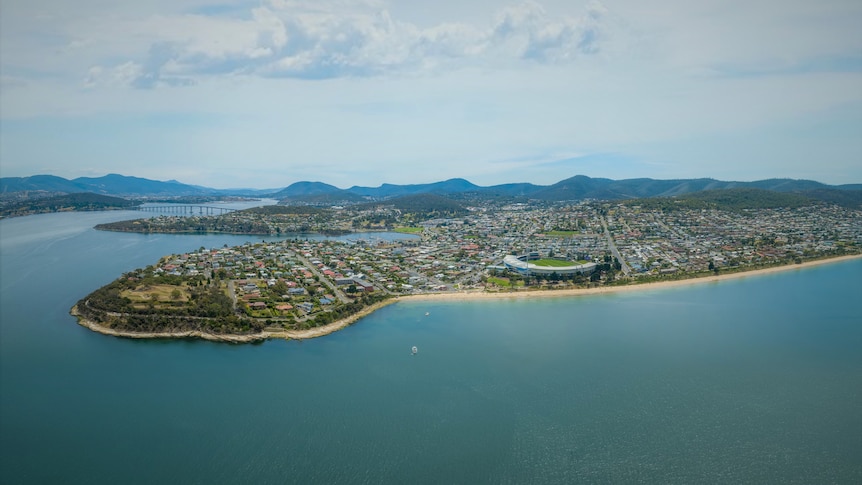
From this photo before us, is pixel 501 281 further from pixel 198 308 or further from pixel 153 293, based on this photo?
pixel 153 293

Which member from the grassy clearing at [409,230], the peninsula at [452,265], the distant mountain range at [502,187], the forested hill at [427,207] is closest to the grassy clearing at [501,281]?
the peninsula at [452,265]

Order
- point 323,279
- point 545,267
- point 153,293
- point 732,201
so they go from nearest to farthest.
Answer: point 153,293 < point 323,279 < point 545,267 < point 732,201

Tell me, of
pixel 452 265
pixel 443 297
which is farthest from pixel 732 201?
pixel 443 297

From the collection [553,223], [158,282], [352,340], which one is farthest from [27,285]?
[553,223]

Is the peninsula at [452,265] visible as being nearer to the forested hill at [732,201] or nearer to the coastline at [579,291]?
the coastline at [579,291]

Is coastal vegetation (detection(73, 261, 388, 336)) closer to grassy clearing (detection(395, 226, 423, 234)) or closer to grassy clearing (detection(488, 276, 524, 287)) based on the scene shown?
grassy clearing (detection(488, 276, 524, 287))

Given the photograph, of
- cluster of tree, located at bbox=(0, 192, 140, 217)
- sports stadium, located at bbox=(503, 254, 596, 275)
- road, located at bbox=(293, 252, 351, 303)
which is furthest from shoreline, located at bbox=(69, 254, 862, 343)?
cluster of tree, located at bbox=(0, 192, 140, 217)

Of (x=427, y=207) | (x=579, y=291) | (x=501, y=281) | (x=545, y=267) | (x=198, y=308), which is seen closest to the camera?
(x=198, y=308)
